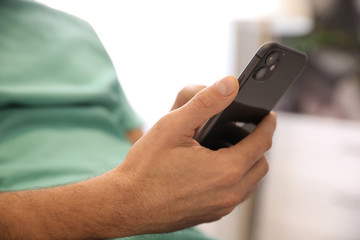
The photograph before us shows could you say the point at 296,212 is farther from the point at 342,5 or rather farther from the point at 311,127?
the point at 342,5

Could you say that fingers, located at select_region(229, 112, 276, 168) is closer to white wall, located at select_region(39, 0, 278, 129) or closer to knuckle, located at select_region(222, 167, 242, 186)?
knuckle, located at select_region(222, 167, 242, 186)

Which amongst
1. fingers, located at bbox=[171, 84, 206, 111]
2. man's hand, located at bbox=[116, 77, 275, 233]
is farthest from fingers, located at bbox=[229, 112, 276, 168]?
fingers, located at bbox=[171, 84, 206, 111]

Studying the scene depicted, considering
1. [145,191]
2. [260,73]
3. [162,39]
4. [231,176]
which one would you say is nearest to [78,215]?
[145,191]

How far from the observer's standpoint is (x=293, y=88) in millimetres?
1968

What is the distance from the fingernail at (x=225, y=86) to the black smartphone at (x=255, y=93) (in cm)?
3

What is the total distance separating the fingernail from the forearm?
6.6 inches

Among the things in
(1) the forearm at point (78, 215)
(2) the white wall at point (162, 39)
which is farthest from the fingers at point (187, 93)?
(2) the white wall at point (162, 39)

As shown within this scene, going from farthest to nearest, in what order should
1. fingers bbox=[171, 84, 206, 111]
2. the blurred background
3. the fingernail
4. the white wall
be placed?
the blurred background < the white wall < fingers bbox=[171, 84, 206, 111] < the fingernail

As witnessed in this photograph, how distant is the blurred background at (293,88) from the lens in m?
1.42

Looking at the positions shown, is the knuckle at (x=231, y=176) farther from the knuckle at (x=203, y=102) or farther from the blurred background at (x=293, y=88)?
the blurred background at (x=293, y=88)

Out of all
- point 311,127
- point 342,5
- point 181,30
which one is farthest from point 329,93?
point 181,30

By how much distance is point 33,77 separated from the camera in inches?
25.8

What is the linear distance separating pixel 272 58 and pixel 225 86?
0.10 metres

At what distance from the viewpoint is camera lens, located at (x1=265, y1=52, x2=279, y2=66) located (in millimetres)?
463
